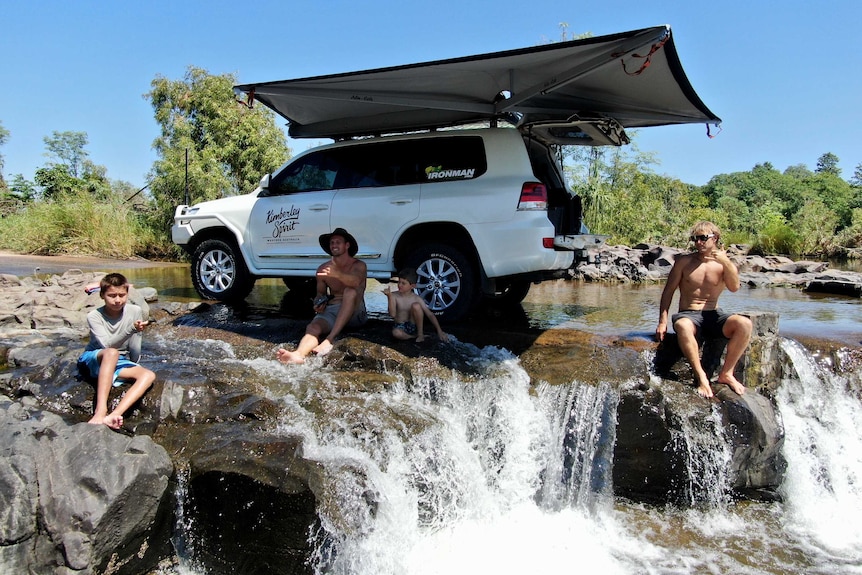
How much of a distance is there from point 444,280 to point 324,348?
1.50 metres

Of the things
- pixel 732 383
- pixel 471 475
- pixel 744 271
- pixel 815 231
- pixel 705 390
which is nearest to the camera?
pixel 471 475

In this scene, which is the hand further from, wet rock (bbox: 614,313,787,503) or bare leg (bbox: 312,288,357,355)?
wet rock (bbox: 614,313,787,503)

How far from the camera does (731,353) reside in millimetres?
5664

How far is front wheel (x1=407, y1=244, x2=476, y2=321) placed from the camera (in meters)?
6.64

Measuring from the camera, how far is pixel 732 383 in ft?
18.4

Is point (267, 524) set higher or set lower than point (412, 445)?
lower

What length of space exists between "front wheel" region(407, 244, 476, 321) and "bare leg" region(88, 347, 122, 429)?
Answer: 9.88 ft

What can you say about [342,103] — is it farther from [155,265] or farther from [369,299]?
[155,265]

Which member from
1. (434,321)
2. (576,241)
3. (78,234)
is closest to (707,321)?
(576,241)

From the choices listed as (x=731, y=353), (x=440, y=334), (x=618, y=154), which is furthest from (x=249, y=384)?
(x=618, y=154)

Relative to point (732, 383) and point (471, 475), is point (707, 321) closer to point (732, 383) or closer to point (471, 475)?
point (732, 383)

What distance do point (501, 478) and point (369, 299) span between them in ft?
18.5

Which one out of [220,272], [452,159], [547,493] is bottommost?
[547,493]

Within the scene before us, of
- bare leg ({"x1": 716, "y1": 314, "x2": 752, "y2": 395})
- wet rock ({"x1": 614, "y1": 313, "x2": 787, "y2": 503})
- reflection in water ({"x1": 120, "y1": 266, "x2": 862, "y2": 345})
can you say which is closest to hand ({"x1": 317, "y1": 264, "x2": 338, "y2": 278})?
reflection in water ({"x1": 120, "y1": 266, "x2": 862, "y2": 345})
